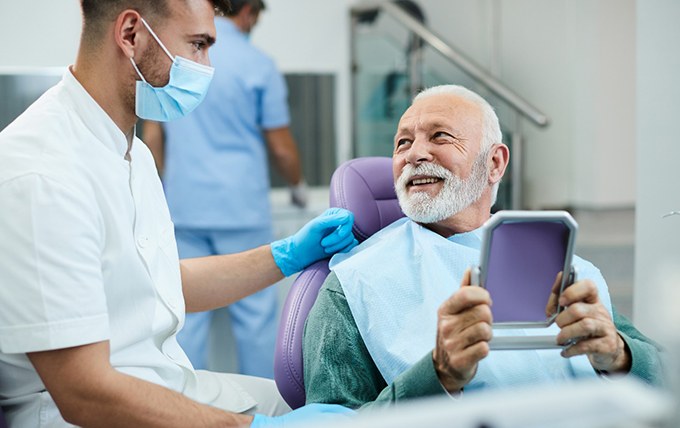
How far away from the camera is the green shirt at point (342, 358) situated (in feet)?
4.57

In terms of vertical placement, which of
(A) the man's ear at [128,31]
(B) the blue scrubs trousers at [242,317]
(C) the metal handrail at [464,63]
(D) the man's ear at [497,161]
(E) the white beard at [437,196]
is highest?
(C) the metal handrail at [464,63]

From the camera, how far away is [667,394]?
572 mm

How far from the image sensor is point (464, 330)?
1114 millimetres

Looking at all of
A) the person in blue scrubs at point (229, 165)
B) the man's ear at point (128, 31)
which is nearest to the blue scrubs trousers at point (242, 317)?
the person in blue scrubs at point (229, 165)

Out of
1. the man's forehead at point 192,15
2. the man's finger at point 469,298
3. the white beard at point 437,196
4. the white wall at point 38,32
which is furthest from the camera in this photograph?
the white wall at point 38,32

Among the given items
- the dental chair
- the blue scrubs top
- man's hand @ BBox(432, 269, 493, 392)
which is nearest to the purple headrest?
the dental chair

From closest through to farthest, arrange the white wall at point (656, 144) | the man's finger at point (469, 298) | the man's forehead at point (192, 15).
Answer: the man's finger at point (469, 298), the man's forehead at point (192, 15), the white wall at point (656, 144)

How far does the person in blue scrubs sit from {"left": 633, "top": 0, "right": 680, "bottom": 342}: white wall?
1442 millimetres

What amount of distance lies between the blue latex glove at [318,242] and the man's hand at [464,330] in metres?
0.58

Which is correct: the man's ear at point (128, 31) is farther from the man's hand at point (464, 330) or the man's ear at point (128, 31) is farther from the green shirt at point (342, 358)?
the man's hand at point (464, 330)

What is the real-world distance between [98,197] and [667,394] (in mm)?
1009

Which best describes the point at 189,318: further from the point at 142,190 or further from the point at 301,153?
the point at 142,190

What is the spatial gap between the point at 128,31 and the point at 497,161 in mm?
839

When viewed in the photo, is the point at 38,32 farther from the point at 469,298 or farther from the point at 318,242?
the point at 469,298
